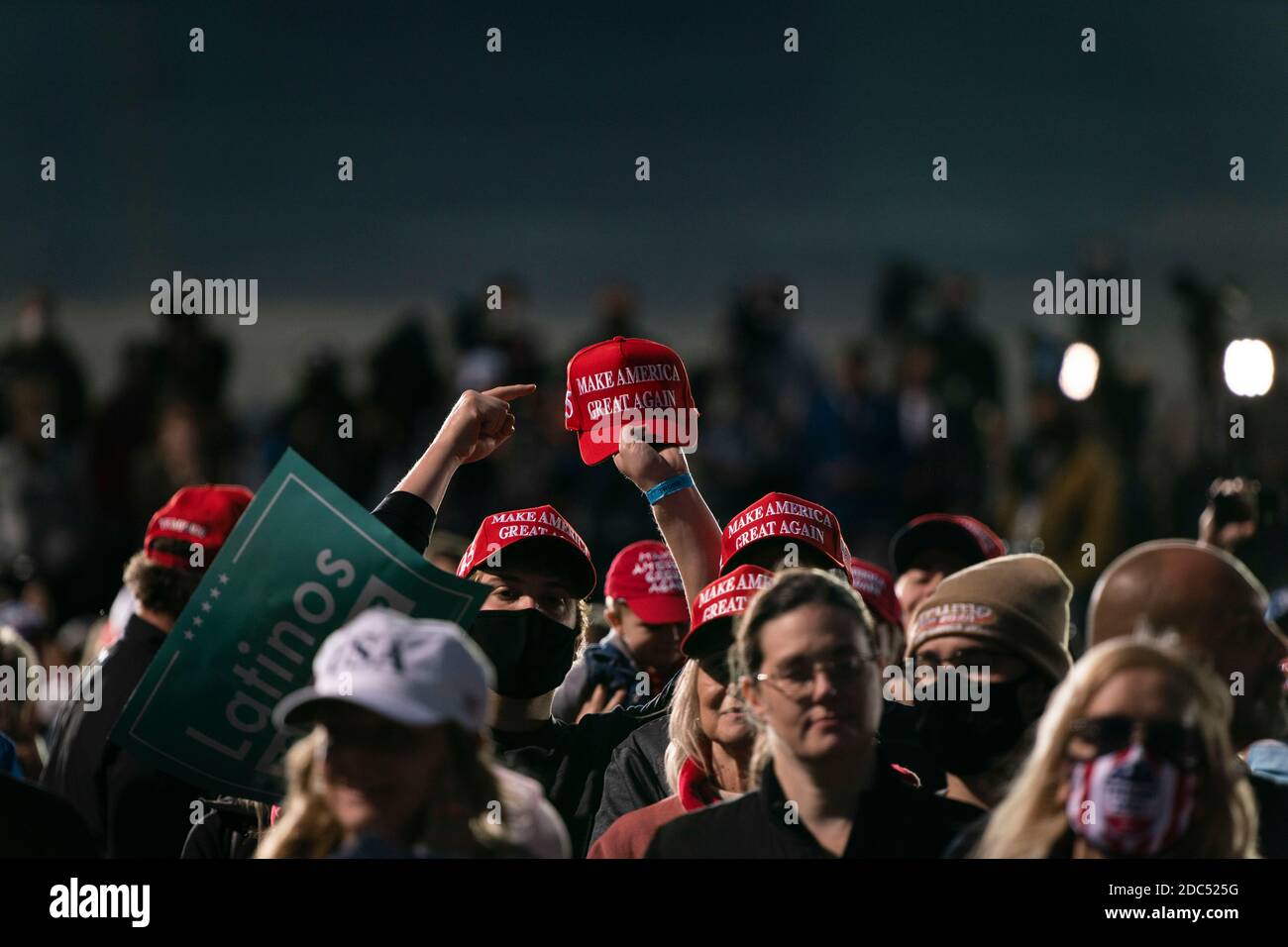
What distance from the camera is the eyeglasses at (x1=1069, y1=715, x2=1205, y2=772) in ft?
9.74

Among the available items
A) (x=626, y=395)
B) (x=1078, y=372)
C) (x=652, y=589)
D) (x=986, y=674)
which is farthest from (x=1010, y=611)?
(x=1078, y=372)

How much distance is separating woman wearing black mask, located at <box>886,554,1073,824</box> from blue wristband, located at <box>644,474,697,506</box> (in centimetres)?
82

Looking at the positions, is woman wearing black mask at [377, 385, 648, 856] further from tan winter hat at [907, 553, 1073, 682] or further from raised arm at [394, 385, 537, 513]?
tan winter hat at [907, 553, 1073, 682]

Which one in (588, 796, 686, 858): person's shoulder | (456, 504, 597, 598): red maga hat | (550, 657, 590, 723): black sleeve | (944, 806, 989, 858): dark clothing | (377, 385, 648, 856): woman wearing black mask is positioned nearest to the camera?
(944, 806, 989, 858): dark clothing

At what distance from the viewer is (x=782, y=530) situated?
15.4 ft

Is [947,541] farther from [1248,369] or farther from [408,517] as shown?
[408,517]

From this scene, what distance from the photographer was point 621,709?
196 inches

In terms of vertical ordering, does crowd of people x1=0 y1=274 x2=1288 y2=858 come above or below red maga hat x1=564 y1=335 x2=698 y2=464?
below

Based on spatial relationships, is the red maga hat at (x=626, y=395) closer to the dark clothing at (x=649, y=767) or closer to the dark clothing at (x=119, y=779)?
the dark clothing at (x=649, y=767)

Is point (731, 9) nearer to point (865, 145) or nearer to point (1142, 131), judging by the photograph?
point (865, 145)

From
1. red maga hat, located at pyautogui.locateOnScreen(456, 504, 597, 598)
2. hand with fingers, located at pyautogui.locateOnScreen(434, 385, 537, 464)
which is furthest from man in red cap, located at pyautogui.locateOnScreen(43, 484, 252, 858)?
hand with fingers, located at pyautogui.locateOnScreen(434, 385, 537, 464)
